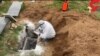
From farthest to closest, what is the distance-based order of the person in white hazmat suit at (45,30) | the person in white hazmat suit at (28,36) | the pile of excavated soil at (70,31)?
1. the person in white hazmat suit at (45,30)
2. the person in white hazmat suit at (28,36)
3. the pile of excavated soil at (70,31)

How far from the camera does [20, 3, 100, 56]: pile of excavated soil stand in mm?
7199

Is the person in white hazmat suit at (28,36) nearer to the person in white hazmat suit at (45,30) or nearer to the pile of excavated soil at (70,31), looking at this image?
the person in white hazmat suit at (45,30)

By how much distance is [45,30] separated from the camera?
829 cm

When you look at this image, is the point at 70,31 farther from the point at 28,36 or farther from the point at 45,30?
Answer: the point at 28,36

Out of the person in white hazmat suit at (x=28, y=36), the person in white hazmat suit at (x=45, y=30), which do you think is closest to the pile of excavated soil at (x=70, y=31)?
the person in white hazmat suit at (x=45, y=30)

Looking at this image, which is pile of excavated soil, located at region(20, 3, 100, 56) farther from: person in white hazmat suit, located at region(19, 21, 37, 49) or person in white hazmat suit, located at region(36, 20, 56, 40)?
person in white hazmat suit, located at region(19, 21, 37, 49)

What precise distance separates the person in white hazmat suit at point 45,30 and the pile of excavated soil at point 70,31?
19cm

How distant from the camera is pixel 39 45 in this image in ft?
25.9

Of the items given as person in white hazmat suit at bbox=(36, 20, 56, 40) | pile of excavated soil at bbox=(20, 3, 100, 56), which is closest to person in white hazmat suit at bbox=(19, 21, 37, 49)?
person in white hazmat suit at bbox=(36, 20, 56, 40)

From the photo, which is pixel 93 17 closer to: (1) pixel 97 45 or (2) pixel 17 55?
(1) pixel 97 45

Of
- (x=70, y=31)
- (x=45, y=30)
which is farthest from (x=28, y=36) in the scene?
(x=70, y=31)

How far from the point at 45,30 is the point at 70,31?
810mm

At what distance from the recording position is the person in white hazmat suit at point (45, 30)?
8.20m

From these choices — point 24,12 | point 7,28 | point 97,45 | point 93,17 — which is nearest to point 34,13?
point 24,12
